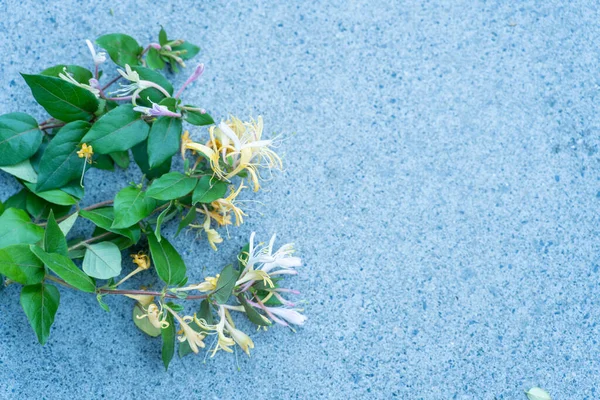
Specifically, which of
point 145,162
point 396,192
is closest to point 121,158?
point 145,162

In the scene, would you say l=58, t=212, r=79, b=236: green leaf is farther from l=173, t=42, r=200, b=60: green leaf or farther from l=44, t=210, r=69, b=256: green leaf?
l=173, t=42, r=200, b=60: green leaf

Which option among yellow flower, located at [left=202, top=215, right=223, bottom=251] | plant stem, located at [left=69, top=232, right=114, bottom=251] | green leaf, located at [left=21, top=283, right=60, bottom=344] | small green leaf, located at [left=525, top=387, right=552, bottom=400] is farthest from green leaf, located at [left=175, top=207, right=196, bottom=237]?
small green leaf, located at [left=525, top=387, right=552, bottom=400]

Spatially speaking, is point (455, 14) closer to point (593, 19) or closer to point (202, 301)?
point (593, 19)

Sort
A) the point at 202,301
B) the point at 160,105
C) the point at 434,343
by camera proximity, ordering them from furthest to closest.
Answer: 1. the point at 434,343
2. the point at 202,301
3. the point at 160,105

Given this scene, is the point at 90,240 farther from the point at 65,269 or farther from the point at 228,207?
the point at 228,207

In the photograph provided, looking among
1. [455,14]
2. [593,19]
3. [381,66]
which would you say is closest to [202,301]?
[381,66]

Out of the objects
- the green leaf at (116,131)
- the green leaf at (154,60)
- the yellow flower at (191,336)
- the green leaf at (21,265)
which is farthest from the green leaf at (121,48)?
the yellow flower at (191,336)
